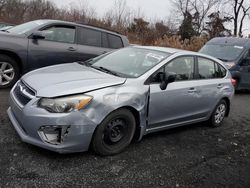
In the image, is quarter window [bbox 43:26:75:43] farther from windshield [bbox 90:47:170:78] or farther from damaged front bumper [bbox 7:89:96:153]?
damaged front bumper [bbox 7:89:96:153]

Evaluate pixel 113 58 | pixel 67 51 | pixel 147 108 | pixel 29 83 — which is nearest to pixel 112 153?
pixel 147 108

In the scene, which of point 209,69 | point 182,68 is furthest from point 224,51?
point 182,68

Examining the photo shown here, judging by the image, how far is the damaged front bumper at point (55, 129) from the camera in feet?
11.2

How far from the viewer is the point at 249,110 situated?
7.61 meters

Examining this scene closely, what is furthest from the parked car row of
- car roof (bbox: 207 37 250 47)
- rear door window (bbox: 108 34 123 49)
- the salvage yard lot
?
car roof (bbox: 207 37 250 47)

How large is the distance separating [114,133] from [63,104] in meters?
0.85

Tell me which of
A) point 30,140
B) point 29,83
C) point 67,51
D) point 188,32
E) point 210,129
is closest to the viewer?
point 30,140

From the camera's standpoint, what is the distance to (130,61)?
15.6 feet

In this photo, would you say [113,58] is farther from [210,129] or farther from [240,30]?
[240,30]

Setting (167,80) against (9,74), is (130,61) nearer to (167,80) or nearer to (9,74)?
(167,80)

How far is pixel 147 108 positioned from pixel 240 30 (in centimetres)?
3780

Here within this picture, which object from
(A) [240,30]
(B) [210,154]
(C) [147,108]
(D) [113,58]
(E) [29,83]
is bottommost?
(B) [210,154]

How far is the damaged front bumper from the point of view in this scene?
3.40m

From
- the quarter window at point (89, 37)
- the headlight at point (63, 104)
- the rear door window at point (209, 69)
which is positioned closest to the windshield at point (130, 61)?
the rear door window at point (209, 69)
